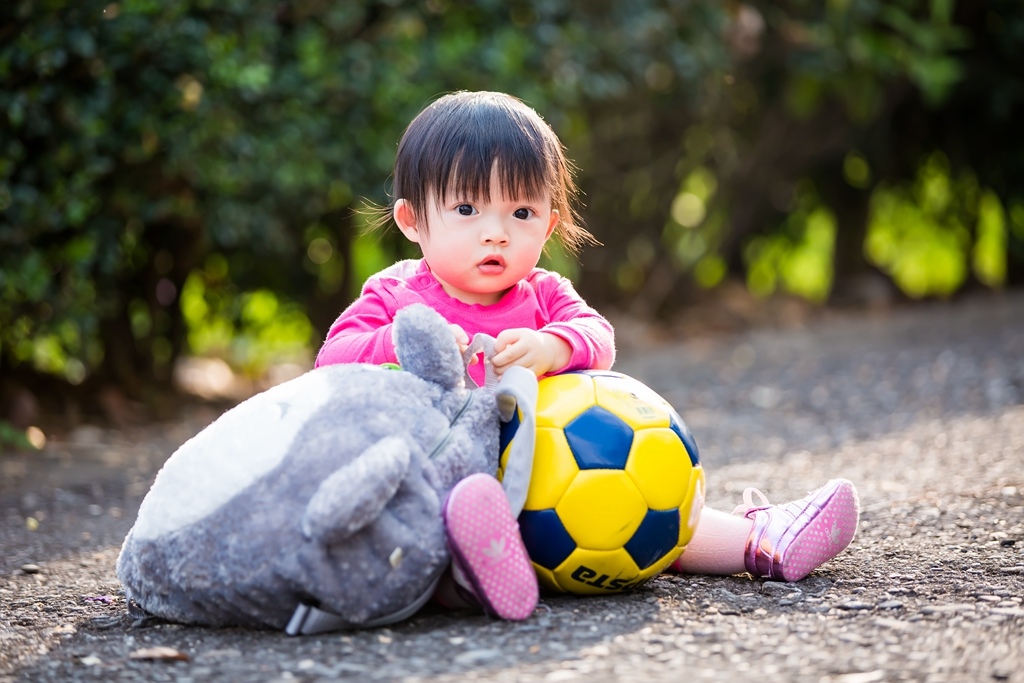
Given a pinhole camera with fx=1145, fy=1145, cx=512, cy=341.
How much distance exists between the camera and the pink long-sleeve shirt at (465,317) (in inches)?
101

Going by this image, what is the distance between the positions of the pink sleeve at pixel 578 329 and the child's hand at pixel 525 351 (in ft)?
0.21

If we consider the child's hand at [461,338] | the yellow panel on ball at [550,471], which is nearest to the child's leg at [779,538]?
the yellow panel on ball at [550,471]

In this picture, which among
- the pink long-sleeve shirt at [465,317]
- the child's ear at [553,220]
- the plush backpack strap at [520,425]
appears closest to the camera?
the plush backpack strap at [520,425]

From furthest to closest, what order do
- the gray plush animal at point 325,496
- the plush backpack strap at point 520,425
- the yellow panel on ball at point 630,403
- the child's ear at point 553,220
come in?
the child's ear at point 553,220 → the yellow panel on ball at point 630,403 → the plush backpack strap at point 520,425 → the gray plush animal at point 325,496

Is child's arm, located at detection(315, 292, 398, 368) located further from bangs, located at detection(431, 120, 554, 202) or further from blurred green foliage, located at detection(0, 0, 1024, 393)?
blurred green foliage, located at detection(0, 0, 1024, 393)

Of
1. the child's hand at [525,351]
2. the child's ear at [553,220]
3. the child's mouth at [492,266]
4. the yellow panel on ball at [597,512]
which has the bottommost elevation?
the yellow panel on ball at [597,512]

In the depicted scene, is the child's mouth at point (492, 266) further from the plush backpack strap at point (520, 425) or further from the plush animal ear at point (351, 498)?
the plush animal ear at point (351, 498)

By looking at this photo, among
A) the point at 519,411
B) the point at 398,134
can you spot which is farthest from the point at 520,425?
the point at 398,134

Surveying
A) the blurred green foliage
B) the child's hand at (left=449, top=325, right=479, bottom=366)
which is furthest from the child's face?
the blurred green foliage

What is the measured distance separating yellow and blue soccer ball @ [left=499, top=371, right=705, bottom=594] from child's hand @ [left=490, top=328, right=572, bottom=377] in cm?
7

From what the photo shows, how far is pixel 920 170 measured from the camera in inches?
366

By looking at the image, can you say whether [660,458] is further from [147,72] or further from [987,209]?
[987,209]

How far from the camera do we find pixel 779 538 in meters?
2.60

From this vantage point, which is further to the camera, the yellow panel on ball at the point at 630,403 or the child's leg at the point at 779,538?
the child's leg at the point at 779,538
